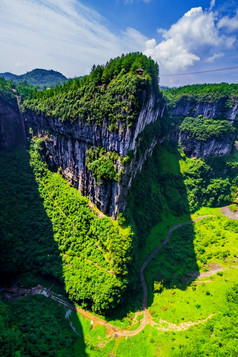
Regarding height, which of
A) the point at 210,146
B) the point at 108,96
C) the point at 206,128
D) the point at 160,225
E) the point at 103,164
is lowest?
the point at 160,225

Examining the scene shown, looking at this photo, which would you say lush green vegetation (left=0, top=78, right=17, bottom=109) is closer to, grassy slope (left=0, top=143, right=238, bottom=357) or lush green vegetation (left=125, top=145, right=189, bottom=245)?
lush green vegetation (left=125, top=145, right=189, bottom=245)

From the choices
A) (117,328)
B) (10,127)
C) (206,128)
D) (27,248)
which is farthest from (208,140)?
(10,127)

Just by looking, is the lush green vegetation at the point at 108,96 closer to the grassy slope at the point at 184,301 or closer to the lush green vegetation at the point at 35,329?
the grassy slope at the point at 184,301

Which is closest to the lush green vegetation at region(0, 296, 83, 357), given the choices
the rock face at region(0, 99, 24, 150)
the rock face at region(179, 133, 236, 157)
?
the rock face at region(0, 99, 24, 150)

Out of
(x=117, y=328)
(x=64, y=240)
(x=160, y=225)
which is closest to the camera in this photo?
(x=117, y=328)

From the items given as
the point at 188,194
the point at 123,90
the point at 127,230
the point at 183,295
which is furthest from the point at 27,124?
the point at 183,295

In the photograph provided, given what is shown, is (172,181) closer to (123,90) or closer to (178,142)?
(178,142)

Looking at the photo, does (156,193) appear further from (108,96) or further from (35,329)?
(35,329)
